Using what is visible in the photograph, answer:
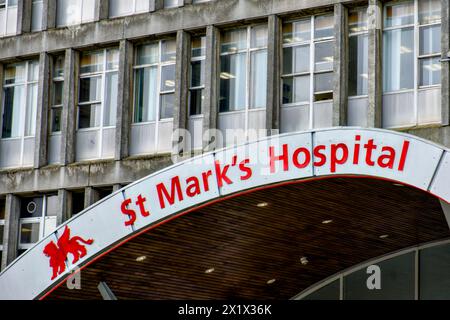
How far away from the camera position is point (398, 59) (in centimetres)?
2748

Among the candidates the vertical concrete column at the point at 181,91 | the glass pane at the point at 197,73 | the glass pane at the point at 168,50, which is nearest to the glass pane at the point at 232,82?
the glass pane at the point at 197,73

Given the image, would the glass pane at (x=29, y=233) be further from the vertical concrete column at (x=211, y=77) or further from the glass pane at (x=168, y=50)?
the vertical concrete column at (x=211, y=77)

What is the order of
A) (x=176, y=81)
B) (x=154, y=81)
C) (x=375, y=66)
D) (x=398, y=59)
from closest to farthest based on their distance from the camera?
(x=375, y=66), (x=398, y=59), (x=176, y=81), (x=154, y=81)

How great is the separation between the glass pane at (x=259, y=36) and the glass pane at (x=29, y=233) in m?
7.83

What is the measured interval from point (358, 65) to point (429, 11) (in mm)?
2085

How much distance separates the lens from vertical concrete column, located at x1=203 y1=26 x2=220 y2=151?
29.7 metres

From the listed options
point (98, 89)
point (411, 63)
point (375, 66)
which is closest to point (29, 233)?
point (98, 89)

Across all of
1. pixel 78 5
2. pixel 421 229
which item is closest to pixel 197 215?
pixel 421 229

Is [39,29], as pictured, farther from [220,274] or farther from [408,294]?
[408,294]

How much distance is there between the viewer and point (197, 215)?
26656 mm

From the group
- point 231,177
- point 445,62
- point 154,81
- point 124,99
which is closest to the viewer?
point 231,177

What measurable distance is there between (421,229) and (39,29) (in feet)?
38.9

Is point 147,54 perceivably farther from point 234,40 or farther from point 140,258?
point 140,258

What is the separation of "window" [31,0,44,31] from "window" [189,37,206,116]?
5.35 meters
